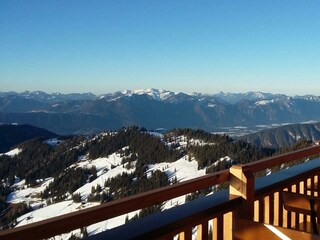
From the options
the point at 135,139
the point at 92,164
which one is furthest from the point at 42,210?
the point at 135,139

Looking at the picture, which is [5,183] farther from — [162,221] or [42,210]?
[162,221]

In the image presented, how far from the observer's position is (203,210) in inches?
90.4

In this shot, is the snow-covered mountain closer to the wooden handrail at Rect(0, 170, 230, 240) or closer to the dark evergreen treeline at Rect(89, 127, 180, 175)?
the dark evergreen treeline at Rect(89, 127, 180, 175)

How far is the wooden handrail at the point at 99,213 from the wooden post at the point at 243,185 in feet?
0.76

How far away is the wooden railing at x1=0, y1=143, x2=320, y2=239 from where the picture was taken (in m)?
1.72

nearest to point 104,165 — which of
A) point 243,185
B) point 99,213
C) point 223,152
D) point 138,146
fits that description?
point 138,146

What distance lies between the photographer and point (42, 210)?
97625 millimetres

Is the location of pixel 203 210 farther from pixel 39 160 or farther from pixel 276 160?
pixel 39 160

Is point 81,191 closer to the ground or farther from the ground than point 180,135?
closer to the ground

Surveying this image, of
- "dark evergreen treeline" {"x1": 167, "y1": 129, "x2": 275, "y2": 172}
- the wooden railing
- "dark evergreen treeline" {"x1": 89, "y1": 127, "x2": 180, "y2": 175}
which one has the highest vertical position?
the wooden railing

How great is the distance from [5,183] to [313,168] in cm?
12690

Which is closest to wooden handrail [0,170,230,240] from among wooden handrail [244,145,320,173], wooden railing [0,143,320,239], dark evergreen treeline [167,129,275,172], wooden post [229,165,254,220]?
wooden railing [0,143,320,239]

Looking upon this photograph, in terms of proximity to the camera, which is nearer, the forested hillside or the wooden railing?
the wooden railing

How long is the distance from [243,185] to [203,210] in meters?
0.46
